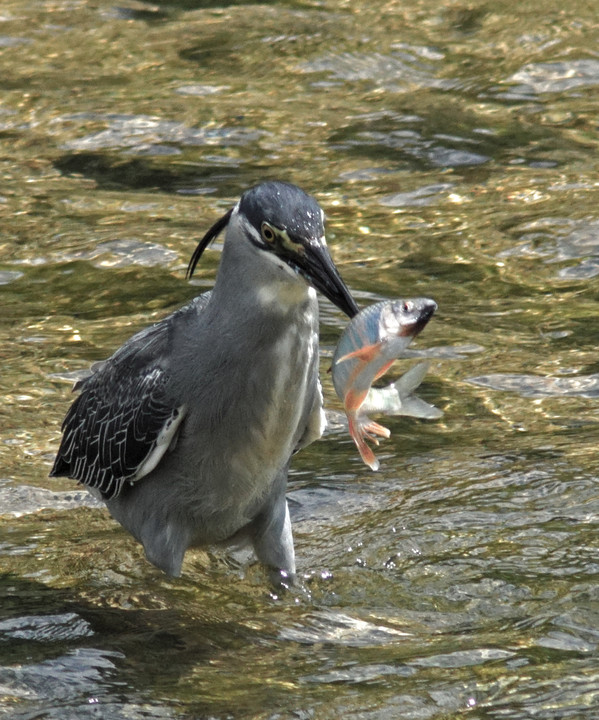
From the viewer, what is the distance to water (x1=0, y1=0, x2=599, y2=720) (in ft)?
15.6

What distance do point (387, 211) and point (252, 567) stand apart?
3.99 m

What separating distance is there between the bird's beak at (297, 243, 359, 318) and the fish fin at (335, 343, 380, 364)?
0.43 feet

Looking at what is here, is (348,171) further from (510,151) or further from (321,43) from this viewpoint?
(321,43)

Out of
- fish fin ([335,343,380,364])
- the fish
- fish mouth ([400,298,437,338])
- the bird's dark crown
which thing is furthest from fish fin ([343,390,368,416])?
the bird's dark crown

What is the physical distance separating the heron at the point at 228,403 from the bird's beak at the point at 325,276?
0.01 meters

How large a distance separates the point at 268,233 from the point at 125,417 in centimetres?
133

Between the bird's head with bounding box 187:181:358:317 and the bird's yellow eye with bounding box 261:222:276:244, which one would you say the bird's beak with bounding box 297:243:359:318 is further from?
the bird's yellow eye with bounding box 261:222:276:244

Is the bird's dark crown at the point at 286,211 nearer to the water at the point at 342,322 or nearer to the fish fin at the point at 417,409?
the fish fin at the point at 417,409

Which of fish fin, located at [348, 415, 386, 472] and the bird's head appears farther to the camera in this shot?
fish fin, located at [348, 415, 386, 472]

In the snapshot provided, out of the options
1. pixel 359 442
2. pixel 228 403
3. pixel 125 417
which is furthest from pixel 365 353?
pixel 125 417

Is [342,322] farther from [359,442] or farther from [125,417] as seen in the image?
[359,442]

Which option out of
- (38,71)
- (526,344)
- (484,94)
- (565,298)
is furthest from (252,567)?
(38,71)

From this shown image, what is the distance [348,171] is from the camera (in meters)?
10.0

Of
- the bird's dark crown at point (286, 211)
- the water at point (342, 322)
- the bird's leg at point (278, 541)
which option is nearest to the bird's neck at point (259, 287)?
the bird's dark crown at point (286, 211)
